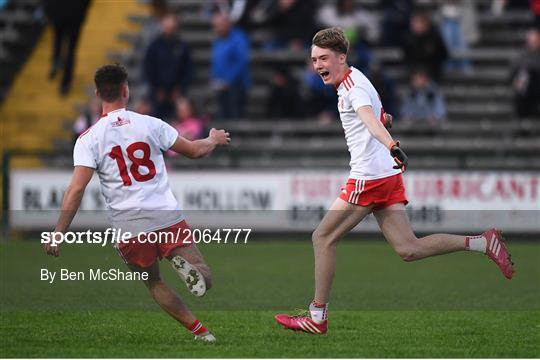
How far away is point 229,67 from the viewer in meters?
22.8

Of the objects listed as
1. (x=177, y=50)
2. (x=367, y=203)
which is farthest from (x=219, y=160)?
(x=367, y=203)

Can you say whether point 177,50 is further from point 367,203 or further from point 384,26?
point 367,203

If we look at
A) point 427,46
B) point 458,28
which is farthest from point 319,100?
point 458,28

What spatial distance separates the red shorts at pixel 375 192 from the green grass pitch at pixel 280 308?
1.09m

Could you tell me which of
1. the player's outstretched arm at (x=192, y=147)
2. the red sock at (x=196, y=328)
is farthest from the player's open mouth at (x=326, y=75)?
the red sock at (x=196, y=328)

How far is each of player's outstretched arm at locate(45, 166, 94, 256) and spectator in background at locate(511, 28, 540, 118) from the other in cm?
1385

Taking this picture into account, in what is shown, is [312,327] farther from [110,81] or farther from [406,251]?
[110,81]

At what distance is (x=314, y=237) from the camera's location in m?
10.8

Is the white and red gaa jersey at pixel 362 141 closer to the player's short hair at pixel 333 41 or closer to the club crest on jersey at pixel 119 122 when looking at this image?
the player's short hair at pixel 333 41

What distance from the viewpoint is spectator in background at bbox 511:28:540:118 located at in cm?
2236

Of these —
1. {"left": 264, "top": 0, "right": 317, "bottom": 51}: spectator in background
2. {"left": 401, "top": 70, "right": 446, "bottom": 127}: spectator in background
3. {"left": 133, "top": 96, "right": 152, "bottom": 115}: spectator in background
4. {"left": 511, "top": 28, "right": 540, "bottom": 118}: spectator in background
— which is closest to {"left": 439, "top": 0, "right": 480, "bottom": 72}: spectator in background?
{"left": 401, "top": 70, "right": 446, "bottom": 127}: spectator in background

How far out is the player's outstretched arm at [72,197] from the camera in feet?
31.8

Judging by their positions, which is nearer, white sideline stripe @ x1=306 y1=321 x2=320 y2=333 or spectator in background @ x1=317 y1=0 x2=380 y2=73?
white sideline stripe @ x1=306 y1=321 x2=320 y2=333

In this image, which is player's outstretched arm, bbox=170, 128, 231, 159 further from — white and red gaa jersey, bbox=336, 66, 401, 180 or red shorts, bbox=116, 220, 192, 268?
white and red gaa jersey, bbox=336, 66, 401, 180
